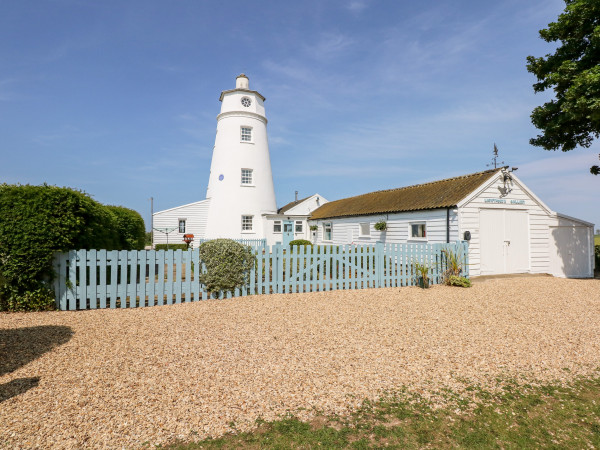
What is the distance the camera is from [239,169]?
2538 cm

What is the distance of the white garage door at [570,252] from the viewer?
14227 mm

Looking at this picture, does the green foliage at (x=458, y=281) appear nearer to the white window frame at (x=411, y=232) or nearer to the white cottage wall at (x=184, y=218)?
the white window frame at (x=411, y=232)

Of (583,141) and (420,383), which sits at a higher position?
(583,141)

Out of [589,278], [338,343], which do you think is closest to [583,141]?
[589,278]

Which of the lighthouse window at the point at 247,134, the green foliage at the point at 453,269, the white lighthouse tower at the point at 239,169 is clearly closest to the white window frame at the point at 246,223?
the white lighthouse tower at the point at 239,169

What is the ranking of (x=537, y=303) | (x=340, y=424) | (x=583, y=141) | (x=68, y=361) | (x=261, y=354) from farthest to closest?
(x=583, y=141) → (x=537, y=303) → (x=261, y=354) → (x=68, y=361) → (x=340, y=424)

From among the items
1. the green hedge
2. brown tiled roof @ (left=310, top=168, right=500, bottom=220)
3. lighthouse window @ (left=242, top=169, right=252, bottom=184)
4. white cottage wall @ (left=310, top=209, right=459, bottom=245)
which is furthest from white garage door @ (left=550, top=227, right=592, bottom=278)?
lighthouse window @ (left=242, top=169, right=252, bottom=184)

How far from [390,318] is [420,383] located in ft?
9.67

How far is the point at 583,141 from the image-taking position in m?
13.7

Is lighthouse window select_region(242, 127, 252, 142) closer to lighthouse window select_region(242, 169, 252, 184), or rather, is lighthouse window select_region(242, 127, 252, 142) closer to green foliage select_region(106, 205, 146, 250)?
lighthouse window select_region(242, 169, 252, 184)

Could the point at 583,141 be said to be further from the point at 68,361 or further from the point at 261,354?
the point at 68,361

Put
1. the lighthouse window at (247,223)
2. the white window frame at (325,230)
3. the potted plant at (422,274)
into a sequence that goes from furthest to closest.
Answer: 1. the lighthouse window at (247,223)
2. the white window frame at (325,230)
3. the potted plant at (422,274)

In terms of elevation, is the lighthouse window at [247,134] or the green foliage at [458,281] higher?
the lighthouse window at [247,134]

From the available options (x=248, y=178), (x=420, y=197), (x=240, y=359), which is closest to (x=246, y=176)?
(x=248, y=178)
